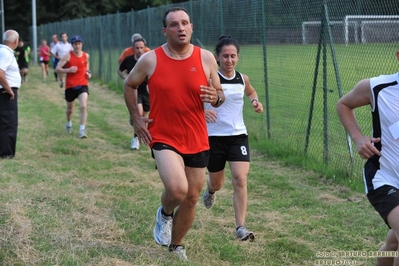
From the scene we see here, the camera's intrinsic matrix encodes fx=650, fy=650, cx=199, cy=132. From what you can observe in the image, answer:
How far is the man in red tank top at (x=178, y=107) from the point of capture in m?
5.03

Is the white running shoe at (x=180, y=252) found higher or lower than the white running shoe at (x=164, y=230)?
lower

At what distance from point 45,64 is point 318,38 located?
20.3m

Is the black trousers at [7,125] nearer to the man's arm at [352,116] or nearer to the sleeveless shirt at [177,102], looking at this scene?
the sleeveless shirt at [177,102]

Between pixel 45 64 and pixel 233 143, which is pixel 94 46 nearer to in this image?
pixel 45 64

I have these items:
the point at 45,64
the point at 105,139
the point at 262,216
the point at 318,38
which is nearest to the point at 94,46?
the point at 45,64

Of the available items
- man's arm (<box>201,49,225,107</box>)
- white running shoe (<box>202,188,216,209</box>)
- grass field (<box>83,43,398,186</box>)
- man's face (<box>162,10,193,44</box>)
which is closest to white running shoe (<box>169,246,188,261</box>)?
man's arm (<box>201,49,225,107</box>)

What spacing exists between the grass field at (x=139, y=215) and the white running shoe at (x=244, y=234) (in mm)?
93

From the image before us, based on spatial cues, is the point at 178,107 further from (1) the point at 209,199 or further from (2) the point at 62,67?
(2) the point at 62,67

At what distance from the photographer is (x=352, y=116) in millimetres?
4305

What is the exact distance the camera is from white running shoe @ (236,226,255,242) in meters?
6.06

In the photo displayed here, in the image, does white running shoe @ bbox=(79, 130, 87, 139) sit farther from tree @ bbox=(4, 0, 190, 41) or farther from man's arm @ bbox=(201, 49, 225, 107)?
tree @ bbox=(4, 0, 190, 41)

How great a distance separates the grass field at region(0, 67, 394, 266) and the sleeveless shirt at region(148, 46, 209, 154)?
3.30 ft

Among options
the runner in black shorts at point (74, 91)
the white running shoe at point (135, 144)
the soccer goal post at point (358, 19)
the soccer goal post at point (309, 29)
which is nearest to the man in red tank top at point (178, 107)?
the soccer goal post at point (358, 19)

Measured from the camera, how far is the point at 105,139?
1255cm
